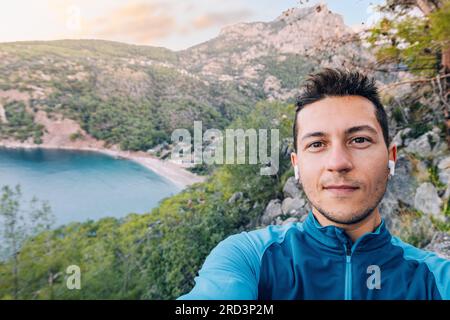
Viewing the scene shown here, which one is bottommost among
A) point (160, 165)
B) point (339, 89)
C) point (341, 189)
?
point (160, 165)

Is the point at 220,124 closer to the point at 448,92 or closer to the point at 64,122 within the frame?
the point at 64,122

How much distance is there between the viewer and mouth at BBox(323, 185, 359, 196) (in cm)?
73

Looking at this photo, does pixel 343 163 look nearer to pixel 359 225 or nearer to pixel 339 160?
pixel 339 160

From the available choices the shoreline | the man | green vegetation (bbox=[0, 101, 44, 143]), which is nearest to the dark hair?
the man

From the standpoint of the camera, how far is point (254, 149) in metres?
5.12

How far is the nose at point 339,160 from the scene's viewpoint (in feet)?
2.41

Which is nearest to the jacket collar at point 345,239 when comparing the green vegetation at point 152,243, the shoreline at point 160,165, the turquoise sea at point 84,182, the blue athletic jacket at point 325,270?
the blue athletic jacket at point 325,270

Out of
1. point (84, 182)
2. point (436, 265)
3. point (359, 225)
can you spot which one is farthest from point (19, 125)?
point (436, 265)

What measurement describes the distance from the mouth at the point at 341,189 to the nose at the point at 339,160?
4 cm

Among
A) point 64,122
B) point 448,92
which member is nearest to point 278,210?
point 448,92

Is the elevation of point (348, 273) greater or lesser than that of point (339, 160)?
lesser

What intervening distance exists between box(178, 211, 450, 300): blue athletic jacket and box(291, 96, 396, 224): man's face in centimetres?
8

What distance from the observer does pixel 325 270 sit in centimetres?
77

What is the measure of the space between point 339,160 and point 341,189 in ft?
0.25
